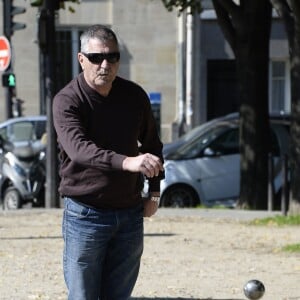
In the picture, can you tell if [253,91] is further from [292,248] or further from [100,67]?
[100,67]

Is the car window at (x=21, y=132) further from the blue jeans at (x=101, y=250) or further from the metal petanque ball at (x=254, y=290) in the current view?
the blue jeans at (x=101, y=250)

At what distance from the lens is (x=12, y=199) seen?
17.2 m

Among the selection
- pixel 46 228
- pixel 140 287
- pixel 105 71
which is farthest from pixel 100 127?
pixel 46 228

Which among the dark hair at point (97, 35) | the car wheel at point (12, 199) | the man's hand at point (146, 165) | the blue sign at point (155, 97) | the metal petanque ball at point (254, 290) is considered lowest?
the car wheel at point (12, 199)

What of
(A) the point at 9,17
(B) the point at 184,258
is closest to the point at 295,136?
(B) the point at 184,258

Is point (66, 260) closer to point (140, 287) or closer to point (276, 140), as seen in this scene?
point (140, 287)

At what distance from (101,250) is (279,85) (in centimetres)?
2822

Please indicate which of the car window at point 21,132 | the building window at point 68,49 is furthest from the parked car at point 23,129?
the building window at point 68,49

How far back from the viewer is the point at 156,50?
3275 centimetres

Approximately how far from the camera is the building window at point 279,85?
32.7 metres

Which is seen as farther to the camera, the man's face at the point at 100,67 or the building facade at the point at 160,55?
the building facade at the point at 160,55

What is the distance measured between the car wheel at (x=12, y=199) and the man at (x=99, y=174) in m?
11.9

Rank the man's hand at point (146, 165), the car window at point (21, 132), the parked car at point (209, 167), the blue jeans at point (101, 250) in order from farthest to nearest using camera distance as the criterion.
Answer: the car window at point (21, 132), the parked car at point (209, 167), the blue jeans at point (101, 250), the man's hand at point (146, 165)

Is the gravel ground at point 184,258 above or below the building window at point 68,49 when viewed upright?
below
